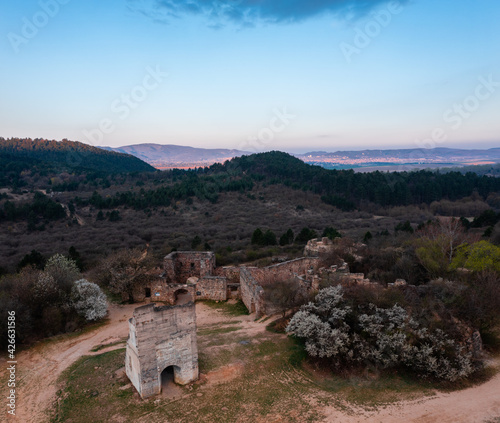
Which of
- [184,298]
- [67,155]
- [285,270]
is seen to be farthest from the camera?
[67,155]

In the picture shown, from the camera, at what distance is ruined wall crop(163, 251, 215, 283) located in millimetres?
25406

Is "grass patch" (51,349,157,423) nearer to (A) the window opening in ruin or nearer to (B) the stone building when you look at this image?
(A) the window opening in ruin

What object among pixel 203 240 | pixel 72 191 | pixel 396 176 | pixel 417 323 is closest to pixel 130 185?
pixel 72 191

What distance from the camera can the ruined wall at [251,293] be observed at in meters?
19.2

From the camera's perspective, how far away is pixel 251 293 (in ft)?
66.7

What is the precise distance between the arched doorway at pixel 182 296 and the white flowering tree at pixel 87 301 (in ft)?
17.1

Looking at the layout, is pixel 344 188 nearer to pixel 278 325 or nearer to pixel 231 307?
pixel 231 307

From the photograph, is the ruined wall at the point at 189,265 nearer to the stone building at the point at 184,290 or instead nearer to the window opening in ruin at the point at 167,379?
the stone building at the point at 184,290

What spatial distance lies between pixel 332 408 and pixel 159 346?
22.6 feet

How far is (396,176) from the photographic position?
230 ft

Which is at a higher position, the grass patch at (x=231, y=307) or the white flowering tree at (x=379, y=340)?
the white flowering tree at (x=379, y=340)

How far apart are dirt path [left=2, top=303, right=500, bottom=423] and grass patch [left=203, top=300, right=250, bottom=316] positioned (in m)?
3.88

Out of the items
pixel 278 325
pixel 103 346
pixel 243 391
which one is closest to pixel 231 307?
pixel 278 325

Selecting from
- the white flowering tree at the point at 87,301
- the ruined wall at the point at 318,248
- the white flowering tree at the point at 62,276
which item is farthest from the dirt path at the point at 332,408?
the ruined wall at the point at 318,248
